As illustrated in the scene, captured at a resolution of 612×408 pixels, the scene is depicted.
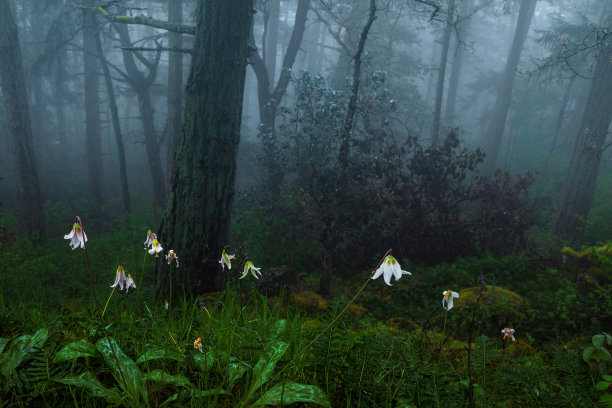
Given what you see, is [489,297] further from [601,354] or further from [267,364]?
[267,364]

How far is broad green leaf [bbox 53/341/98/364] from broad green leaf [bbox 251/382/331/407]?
0.75 metres

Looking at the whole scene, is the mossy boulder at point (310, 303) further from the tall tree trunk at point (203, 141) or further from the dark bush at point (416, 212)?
the dark bush at point (416, 212)

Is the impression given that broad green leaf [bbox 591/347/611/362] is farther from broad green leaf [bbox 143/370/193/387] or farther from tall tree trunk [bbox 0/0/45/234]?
tall tree trunk [bbox 0/0/45/234]

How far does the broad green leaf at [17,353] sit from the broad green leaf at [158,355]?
407 millimetres

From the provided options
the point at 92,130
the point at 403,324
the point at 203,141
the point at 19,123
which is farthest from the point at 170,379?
the point at 92,130

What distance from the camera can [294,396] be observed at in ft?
4.64

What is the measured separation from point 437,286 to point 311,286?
2.16m

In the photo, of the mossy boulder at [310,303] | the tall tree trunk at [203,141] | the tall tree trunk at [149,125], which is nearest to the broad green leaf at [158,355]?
the tall tree trunk at [203,141]

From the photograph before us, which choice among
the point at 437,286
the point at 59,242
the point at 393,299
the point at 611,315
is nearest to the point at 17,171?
the point at 59,242

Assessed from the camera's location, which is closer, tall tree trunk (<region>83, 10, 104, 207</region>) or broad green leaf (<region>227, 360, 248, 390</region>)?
broad green leaf (<region>227, 360, 248, 390</region>)

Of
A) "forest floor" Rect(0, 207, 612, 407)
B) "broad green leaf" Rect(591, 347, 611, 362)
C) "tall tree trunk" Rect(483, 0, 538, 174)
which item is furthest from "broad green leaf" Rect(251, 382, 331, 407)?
"tall tree trunk" Rect(483, 0, 538, 174)

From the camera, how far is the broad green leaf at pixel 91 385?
1.37 metres

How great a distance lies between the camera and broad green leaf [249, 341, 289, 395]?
151 centimetres

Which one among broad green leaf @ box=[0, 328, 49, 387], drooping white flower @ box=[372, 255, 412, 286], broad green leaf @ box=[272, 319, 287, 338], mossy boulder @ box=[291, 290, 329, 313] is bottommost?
mossy boulder @ box=[291, 290, 329, 313]
